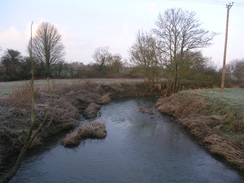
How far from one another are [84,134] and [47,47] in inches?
1102

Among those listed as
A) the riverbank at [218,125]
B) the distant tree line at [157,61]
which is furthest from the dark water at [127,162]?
the distant tree line at [157,61]

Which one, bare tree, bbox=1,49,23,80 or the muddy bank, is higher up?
bare tree, bbox=1,49,23,80

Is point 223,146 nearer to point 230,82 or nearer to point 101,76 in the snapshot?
point 230,82

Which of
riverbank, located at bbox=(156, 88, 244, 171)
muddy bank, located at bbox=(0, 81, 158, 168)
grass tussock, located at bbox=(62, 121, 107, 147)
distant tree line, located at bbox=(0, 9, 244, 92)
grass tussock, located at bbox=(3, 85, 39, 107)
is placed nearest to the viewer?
riverbank, located at bbox=(156, 88, 244, 171)

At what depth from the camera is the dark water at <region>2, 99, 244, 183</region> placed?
18.4ft

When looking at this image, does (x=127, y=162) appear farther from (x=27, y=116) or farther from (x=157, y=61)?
(x=157, y=61)

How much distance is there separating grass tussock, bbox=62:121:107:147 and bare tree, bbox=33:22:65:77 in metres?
25.1

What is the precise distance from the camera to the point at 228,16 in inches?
595

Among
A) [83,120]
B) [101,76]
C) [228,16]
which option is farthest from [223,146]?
[101,76]

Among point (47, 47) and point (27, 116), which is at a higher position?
point (47, 47)

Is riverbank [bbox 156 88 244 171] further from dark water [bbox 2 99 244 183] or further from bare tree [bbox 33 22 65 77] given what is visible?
bare tree [bbox 33 22 65 77]

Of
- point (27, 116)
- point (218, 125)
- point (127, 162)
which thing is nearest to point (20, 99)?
point (27, 116)

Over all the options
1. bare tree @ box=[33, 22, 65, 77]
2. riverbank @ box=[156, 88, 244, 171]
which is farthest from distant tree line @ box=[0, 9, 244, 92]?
riverbank @ box=[156, 88, 244, 171]

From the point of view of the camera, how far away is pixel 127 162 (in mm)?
6523
